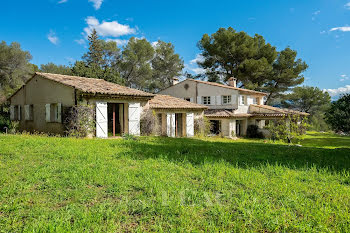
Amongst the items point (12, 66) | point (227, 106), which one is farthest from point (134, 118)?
point (12, 66)

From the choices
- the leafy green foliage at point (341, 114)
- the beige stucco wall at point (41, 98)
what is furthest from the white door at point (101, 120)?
the leafy green foliage at point (341, 114)

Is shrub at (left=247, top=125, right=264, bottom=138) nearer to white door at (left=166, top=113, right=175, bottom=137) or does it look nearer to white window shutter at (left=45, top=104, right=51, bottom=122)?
white door at (left=166, top=113, right=175, bottom=137)

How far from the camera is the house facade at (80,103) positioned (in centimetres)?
1231

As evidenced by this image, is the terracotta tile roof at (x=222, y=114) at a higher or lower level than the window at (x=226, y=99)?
lower

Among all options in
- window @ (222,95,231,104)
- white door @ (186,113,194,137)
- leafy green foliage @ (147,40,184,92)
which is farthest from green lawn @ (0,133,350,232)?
leafy green foliage @ (147,40,184,92)

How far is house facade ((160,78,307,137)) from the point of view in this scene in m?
23.1

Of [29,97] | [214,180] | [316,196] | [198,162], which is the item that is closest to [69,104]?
[29,97]

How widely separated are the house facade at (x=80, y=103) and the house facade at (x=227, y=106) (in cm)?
585

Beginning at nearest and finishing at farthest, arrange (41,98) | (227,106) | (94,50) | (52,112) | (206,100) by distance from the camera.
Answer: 1. (52,112)
2. (41,98)
3. (227,106)
4. (206,100)
5. (94,50)

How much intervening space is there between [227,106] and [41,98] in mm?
18092

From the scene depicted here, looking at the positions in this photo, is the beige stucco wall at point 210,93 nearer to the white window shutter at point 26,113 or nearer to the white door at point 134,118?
the white door at point 134,118

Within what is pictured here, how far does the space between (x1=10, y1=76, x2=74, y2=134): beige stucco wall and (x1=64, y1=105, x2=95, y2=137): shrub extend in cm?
65

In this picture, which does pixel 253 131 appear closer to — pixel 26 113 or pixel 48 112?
pixel 48 112

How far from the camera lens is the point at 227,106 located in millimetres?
24203
